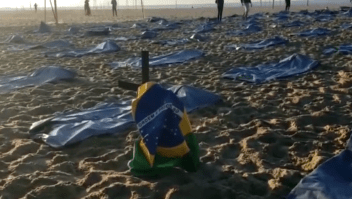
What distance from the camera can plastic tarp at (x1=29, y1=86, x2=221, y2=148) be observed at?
4.00 m

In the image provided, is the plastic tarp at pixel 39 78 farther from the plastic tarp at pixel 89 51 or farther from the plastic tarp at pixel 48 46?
the plastic tarp at pixel 48 46

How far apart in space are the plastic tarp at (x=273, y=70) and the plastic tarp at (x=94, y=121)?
1377mm

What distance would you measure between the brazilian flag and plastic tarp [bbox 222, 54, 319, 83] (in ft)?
10.9

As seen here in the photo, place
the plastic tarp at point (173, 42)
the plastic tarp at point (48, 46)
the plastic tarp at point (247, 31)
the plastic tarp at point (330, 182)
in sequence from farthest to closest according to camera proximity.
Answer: the plastic tarp at point (247, 31) → the plastic tarp at point (173, 42) → the plastic tarp at point (48, 46) → the plastic tarp at point (330, 182)

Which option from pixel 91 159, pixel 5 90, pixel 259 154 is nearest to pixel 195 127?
pixel 259 154

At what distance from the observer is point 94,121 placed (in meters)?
4.42

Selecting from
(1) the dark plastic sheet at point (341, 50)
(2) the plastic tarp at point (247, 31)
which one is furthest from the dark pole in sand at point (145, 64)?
(2) the plastic tarp at point (247, 31)

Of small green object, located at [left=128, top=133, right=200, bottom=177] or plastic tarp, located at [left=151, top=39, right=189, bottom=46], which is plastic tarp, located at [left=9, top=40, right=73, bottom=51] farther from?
small green object, located at [left=128, top=133, right=200, bottom=177]

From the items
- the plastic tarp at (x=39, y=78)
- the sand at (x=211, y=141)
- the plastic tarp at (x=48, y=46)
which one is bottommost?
the sand at (x=211, y=141)

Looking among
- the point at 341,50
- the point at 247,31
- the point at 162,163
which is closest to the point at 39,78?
the point at 162,163

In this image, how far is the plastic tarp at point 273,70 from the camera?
626cm

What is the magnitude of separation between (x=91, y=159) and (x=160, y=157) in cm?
81

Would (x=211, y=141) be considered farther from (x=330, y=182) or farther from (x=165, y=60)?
(x=165, y=60)

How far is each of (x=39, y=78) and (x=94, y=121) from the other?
8.53ft
